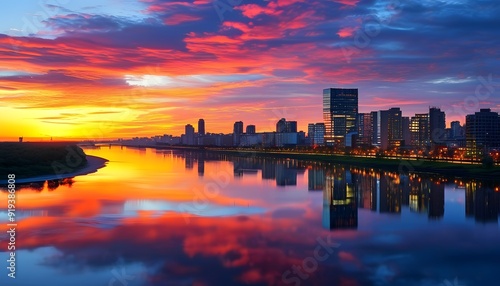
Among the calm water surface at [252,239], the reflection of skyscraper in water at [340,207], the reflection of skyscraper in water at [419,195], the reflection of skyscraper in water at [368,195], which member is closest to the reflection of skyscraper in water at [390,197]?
the calm water surface at [252,239]

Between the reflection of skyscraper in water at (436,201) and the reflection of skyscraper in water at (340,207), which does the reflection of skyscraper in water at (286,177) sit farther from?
the reflection of skyscraper in water at (436,201)

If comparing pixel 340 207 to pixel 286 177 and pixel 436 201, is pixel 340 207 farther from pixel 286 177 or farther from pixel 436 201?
pixel 286 177

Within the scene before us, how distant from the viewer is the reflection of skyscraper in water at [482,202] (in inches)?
1200

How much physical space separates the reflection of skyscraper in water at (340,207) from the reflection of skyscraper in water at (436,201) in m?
5.39

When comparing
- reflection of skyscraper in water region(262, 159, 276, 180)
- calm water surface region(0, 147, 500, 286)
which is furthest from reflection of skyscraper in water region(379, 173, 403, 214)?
reflection of skyscraper in water region(262, 159, 276, 180)

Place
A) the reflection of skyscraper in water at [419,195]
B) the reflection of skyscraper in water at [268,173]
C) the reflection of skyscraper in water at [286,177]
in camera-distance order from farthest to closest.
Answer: the reflection of skyscraper in water at [268,173], the reflection of skyscraper in water at [286,177], the reflection of skyscraper in water at [419,195]

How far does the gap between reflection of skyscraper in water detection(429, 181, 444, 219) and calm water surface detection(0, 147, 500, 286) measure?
0.10m

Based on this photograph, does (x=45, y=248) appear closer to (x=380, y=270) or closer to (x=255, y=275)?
(x=255, y=275)

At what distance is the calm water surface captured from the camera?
1630 centimetres

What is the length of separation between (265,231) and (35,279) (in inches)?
462

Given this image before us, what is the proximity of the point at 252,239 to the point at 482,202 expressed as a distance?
23.6 m

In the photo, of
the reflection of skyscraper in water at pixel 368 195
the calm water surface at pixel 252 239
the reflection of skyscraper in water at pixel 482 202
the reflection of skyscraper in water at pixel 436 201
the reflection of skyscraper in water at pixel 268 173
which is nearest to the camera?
the calm water surface at pixel 252 239

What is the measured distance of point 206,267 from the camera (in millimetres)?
17094

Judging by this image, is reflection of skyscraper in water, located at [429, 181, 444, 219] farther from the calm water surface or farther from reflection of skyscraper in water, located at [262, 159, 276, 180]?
reflection of skyscraper in water, located at [262, 159, 276, 180]
